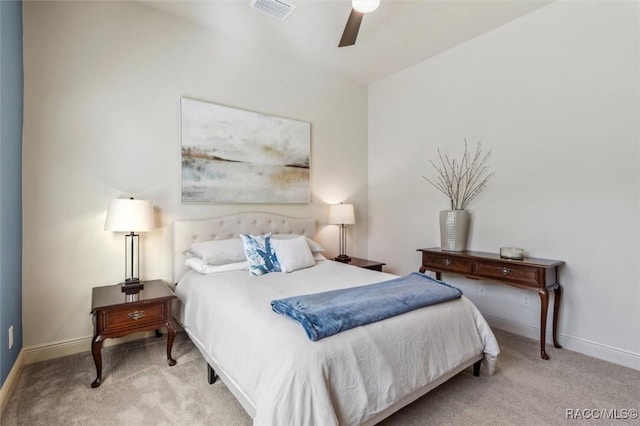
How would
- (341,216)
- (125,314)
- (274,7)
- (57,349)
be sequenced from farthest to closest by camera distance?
(341,216) < (274,7) < (57,349) < (125,314)

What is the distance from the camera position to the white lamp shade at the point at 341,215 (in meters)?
3.91

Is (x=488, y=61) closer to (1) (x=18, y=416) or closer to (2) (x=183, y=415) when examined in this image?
(2) (x=183, y=415)

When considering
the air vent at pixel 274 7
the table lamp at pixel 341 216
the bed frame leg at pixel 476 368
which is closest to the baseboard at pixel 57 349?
the table lamp at pixel 341 216

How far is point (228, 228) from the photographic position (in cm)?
330

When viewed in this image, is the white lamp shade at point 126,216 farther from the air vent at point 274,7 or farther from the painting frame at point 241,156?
the air vent at point 274,7

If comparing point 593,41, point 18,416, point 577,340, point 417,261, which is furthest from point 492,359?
point 18,416

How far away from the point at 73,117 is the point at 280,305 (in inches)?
93.9

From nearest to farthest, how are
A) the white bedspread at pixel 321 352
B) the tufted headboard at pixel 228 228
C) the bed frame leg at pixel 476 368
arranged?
the white bedspread at pixel 321 352, the bed frame leg at pixel 476 368, the tufted headboard at pixel 228 228

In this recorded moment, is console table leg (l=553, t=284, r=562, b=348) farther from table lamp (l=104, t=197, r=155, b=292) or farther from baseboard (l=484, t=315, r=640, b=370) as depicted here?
table lamp (l=104, t=197, r=155, b=292)

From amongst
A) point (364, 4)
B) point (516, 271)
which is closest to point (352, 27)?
point (364, 4)

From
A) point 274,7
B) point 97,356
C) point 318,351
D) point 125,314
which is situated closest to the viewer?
point 318,351

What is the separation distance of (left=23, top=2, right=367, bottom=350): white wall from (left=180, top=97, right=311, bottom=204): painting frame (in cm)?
10

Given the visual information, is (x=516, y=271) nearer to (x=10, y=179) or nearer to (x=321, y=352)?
(x=321, y=352)
